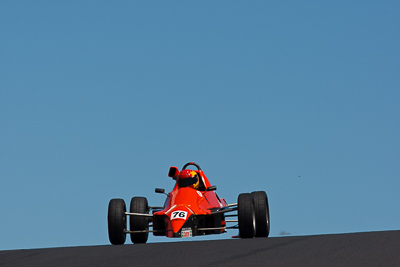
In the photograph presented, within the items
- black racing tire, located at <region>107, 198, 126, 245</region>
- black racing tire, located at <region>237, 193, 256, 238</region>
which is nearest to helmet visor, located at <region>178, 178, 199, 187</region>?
black racing tire, located at <region>107, 198, 126, 245</region>

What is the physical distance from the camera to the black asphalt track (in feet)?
30.7

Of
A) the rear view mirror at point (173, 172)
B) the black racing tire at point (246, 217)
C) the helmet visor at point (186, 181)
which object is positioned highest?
the rear view mirror at point (173, 172)

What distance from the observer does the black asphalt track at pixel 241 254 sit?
9.34 m

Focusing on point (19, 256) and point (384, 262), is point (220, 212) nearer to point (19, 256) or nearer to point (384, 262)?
point (19, 256)

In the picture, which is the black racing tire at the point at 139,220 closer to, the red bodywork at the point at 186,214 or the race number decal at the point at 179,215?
the red bodywork at the point at 186,214

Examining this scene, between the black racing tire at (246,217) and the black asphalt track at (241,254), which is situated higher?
the black racing tire at (246,217)

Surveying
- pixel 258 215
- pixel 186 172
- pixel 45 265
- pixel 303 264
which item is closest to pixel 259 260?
pixel 303 264

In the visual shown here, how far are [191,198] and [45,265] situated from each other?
26.7 feet

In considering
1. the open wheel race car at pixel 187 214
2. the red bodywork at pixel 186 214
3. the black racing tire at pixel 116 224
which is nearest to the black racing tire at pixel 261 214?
the open wheel race car at pixel 187 214

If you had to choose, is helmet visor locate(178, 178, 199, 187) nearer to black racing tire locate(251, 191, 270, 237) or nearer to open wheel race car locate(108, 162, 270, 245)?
open wheel race car locate(108, 162, 270, 245)

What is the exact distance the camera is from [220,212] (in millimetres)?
17766

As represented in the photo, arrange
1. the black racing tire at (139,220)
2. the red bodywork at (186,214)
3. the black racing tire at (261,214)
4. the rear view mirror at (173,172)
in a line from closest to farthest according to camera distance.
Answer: the red bodywork at (186,214)
the black racing tire at (261,214)
the black racing tire at (139,220)
the rear view mirror at (173,172)

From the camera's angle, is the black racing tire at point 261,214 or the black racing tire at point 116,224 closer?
the black racing tire at point 116,224

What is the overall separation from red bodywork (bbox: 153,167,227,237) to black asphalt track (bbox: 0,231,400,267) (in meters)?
3.57
